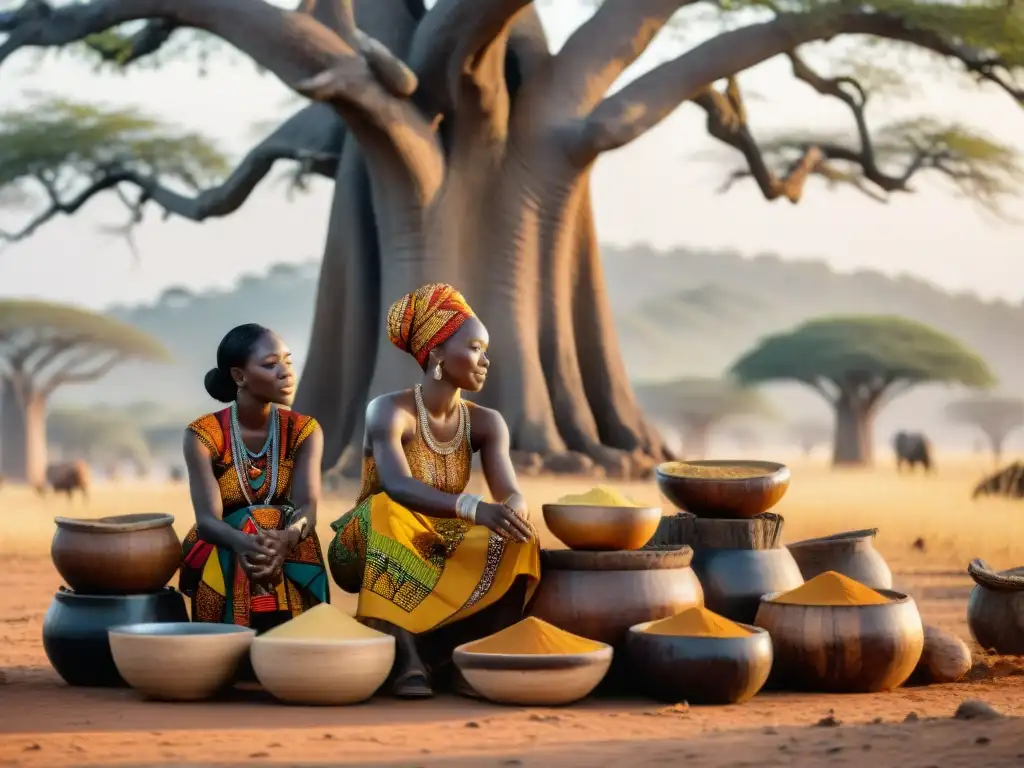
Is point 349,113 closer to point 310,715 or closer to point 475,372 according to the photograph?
point 475,372

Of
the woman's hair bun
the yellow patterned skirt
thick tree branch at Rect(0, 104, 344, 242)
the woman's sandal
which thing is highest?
thick tree branch at Rect(0, 104, 344, 242)

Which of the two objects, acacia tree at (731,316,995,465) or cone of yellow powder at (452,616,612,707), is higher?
acacia tree at (731,316,995,465)

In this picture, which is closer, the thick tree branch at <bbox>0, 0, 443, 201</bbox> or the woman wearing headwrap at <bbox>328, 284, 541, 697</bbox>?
the woman wearing headwrap at <bbox>328, 284, 541, 697</bbox>

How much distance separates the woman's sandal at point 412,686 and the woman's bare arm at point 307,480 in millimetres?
634

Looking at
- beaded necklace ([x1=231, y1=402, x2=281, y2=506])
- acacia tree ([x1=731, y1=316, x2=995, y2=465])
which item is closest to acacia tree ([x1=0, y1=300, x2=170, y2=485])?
acacia tree ([x1=731, y1=316, x2=995, y2=465])

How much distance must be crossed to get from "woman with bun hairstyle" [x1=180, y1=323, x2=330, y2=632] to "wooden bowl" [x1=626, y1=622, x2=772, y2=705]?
1.19 m

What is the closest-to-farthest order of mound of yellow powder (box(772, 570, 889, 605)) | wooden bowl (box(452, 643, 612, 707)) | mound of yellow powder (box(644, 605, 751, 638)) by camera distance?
wooden bowl (box(452, 643, 612, 707)) < mound of yellow powder (box(644, 605, 751, 638)) < mound of yellow powder (box(772, 570, 889, 605))

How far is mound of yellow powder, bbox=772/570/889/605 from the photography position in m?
5.45

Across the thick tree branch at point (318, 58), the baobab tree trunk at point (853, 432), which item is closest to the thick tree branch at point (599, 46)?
the thick tree branch at point (318, 58)

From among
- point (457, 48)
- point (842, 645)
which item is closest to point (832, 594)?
point (842, 645)

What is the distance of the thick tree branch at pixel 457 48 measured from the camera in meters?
12.2

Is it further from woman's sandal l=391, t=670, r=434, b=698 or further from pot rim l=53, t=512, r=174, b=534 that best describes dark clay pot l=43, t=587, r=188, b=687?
woman's sandal l=391, t=670, r=434, b=698

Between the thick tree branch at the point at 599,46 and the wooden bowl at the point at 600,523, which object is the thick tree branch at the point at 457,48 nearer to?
the thick tree branch at the point at 599,46

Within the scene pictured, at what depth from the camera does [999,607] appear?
627 cm
